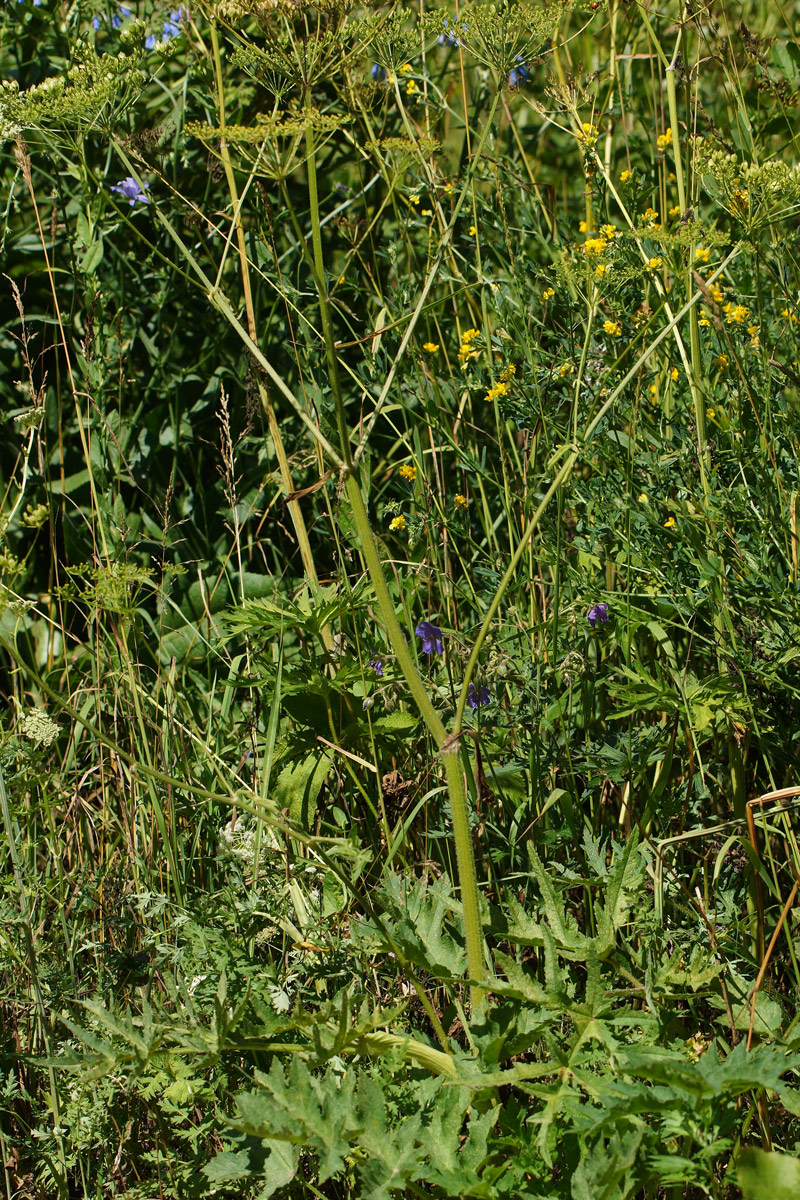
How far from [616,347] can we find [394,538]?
78 cm

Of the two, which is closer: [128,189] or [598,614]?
[598,614]

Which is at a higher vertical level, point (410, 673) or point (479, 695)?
point (410, 673)

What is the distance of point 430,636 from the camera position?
6.84 ft

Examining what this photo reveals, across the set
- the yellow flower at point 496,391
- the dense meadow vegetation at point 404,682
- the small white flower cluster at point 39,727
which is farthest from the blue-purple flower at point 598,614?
the small white flower cluster at point 39,727

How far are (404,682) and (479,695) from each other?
0.23 meters

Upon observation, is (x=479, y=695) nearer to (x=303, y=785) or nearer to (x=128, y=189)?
(x=303, y=785)

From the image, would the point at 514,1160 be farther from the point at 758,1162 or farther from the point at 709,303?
the point at 709,303

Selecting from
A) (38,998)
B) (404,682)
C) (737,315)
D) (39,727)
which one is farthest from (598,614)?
(38,998)

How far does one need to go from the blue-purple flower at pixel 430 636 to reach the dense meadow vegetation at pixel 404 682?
65 mm

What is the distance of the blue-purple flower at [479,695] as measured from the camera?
73.7 inches

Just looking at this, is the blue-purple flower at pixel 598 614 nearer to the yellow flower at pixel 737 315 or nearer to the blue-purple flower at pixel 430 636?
the blue-purple flower at pixel 430 636

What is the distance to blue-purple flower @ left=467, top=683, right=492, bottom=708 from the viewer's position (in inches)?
73.7

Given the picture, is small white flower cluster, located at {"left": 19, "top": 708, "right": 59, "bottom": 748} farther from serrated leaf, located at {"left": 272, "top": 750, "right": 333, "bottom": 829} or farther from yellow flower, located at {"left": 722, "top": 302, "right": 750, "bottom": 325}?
yellow flower, located at {"left": 722, "top": 302, "right": 750, "bottom": 325}

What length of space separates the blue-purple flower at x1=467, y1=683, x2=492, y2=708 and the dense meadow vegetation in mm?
30
